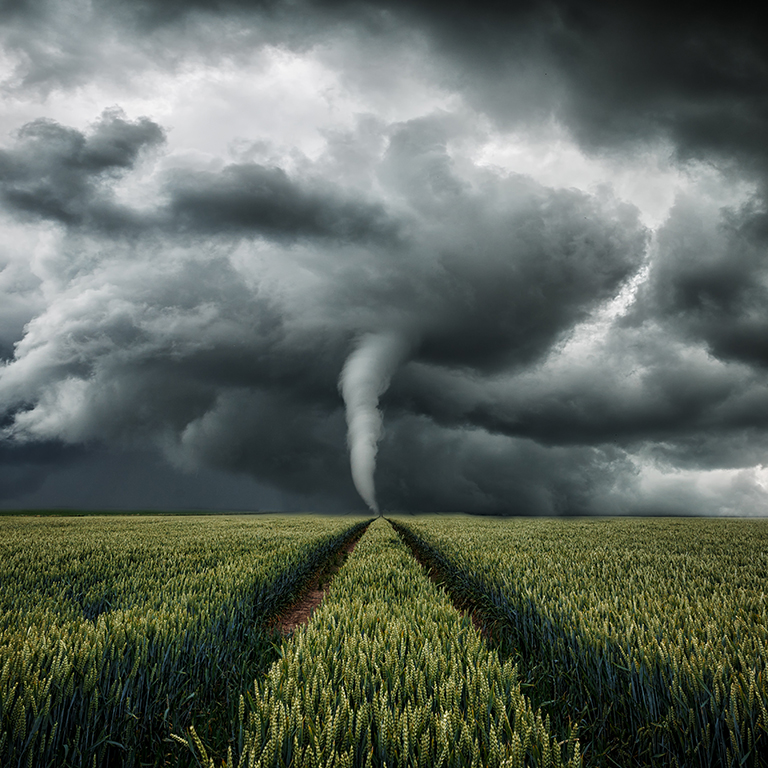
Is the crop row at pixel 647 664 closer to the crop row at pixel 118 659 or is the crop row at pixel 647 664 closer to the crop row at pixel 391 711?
the crop row at pixel 391 711

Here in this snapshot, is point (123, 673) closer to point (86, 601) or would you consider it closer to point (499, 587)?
point (86, 601)

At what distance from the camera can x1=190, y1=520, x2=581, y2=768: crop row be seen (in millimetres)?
2105

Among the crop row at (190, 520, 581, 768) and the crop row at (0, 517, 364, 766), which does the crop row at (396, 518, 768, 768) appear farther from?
the crop row at (0, 517, 364, 766)

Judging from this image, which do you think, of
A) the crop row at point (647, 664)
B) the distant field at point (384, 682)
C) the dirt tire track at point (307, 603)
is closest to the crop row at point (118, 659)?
the distant field at point (384, 682)

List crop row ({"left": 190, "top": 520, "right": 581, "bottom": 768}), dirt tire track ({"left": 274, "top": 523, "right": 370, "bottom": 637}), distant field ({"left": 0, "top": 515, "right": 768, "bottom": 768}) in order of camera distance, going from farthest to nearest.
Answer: dirt tire track ({"left": 274, "top": 523, "right": 370, "bottom": 637}) → distant field ({"left": 0, "top": 515, "right": 768, "bottom": 768}) → crop row ({"left": 190, "top": 520, "right": 581, "bottom": 768})

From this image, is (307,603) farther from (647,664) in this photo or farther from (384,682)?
(647,664)

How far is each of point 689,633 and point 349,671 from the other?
12.6ft

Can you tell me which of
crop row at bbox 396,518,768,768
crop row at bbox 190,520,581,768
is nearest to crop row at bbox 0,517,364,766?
crop row at bbox 190,520,581,768

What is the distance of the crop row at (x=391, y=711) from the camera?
6.91ft

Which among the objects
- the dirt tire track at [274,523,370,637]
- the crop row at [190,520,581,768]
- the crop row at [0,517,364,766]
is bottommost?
the dirt tire track at [274,523,370,637]

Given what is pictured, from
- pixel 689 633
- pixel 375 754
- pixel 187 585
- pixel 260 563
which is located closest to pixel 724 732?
pixel 689 633

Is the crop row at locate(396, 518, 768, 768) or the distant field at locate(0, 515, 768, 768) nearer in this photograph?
the distant field at locate(0, 515, 768, 768)

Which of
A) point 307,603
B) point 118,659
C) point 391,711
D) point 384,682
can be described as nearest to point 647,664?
point 384,682

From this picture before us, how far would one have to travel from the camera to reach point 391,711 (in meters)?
2.43
